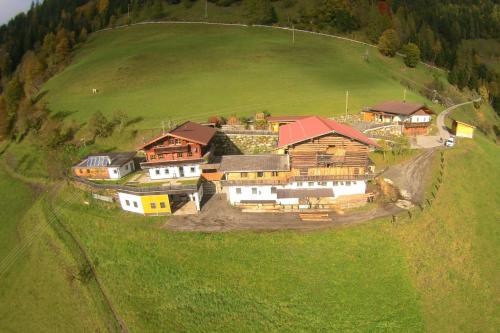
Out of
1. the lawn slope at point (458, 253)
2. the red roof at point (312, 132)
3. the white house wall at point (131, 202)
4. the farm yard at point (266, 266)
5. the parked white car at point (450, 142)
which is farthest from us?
the parked white car at point (450, 142)

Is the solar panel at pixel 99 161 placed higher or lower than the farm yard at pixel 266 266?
higher

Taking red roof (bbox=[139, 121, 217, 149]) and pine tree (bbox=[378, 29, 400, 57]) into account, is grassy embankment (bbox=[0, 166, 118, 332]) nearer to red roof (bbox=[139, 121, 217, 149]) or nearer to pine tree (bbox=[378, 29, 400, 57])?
red roof (bbox=[139, 121, 217, 149])

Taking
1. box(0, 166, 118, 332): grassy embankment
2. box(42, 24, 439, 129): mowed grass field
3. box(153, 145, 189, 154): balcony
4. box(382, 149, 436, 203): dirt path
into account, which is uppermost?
box(42, 24, 439, 129): mowed grass field

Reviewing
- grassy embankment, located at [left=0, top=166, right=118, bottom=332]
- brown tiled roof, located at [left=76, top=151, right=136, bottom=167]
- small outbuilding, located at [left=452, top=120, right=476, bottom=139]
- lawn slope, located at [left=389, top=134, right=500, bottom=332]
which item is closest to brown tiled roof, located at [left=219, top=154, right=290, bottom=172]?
lawn slope, located at [left=389, top=134, right=500, bottom=332]

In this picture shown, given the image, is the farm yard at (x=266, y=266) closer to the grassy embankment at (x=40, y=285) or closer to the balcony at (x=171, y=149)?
the grassy embankment at (x=40, y=285)

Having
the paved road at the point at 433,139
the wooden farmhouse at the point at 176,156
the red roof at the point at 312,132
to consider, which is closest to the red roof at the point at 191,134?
the wooden farmhouse at the point at 176,156

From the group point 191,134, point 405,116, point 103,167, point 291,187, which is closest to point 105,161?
point 103,167

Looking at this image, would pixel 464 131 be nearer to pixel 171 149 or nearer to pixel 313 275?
pixel 313 275
